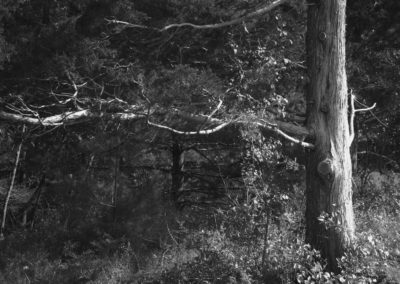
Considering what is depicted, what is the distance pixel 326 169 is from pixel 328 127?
1.96 ft

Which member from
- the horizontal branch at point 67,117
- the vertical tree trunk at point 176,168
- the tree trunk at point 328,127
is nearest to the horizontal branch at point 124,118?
the horizontal branch at point 67,117

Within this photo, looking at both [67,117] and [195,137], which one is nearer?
[67,117]

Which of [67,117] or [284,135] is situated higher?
[67,117]

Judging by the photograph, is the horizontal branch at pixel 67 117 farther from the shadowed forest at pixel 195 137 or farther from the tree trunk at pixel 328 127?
the tree trunk at pixel 328 127

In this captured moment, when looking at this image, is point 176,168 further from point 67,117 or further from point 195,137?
point 67,117

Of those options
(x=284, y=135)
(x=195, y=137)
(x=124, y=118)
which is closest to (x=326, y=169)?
(x=284, y=135)

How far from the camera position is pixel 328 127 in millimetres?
8172

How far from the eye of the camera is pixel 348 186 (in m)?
8.19

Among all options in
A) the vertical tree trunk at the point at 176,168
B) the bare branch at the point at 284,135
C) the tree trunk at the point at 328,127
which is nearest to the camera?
the bare branch at the point at 284,135

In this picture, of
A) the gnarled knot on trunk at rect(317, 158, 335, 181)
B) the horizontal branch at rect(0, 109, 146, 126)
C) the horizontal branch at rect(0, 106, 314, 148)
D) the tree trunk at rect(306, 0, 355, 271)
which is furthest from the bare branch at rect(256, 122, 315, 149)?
the horizontal branch at rect(0, 109, 146, 126)

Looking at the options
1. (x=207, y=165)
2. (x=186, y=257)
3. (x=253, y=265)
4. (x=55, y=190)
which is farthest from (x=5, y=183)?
(x=253, y=265)

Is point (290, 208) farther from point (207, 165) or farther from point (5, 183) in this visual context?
point (5, 183)

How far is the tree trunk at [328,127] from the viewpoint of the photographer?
806 cm

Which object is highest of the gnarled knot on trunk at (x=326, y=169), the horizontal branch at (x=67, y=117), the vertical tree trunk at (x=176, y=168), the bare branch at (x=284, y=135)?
the horizontal branch at (x=67, y=117)
